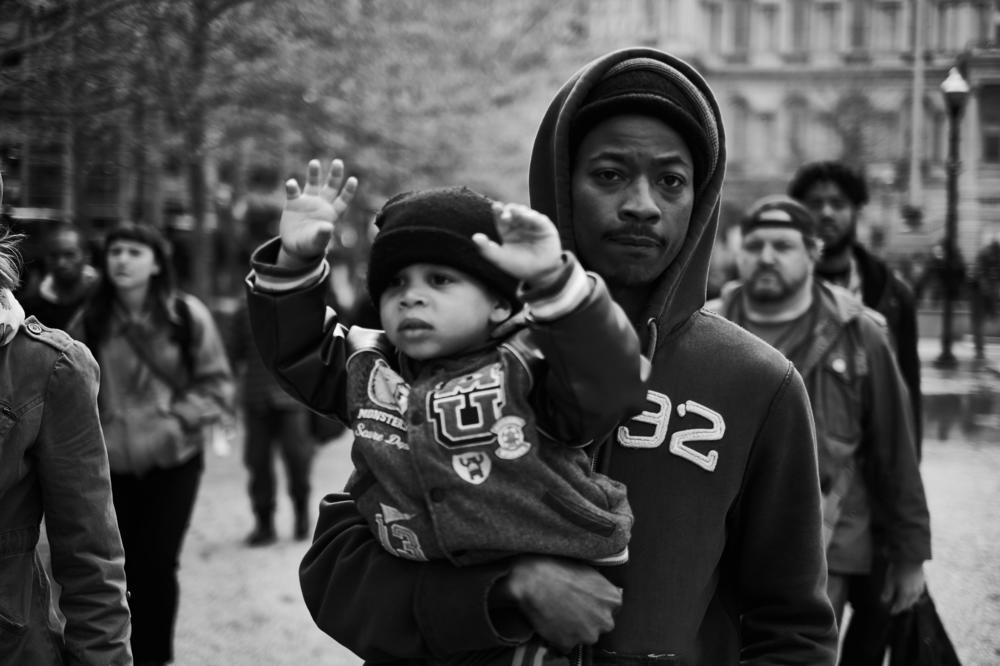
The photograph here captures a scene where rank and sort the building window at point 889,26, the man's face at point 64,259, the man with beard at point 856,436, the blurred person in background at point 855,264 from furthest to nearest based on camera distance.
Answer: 1. the building window at point 889,26
2. the man's face at point 64,259
3. the blurred person in background at point 855,264
4. the man with beard at point 856,436

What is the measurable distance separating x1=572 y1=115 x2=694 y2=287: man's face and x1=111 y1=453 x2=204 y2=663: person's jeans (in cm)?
366

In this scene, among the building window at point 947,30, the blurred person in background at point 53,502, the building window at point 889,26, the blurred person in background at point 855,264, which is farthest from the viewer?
the building window at point 889,26

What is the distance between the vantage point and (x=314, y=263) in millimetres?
2195

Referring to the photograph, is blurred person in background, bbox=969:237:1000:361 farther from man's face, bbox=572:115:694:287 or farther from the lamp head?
man's face, bbox=572:115:694:287

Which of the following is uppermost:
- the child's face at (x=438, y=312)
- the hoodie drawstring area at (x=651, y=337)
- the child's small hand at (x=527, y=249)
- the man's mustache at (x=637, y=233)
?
the child's small hand at (x=527, y=249)

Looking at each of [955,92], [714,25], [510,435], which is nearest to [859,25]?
[714,25]

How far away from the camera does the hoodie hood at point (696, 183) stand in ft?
7.54

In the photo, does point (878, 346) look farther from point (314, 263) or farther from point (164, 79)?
point (164, 79)

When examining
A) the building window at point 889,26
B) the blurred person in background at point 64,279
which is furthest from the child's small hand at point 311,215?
the building window at point 889,26

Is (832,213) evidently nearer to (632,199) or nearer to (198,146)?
(632,199)

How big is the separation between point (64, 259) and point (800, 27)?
5481cm

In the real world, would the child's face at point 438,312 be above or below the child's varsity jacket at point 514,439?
above

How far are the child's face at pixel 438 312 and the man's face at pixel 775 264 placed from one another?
8.56ft

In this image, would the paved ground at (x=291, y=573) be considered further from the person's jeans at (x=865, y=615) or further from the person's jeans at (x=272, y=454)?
the person's jeans at (x=865, y=615)
